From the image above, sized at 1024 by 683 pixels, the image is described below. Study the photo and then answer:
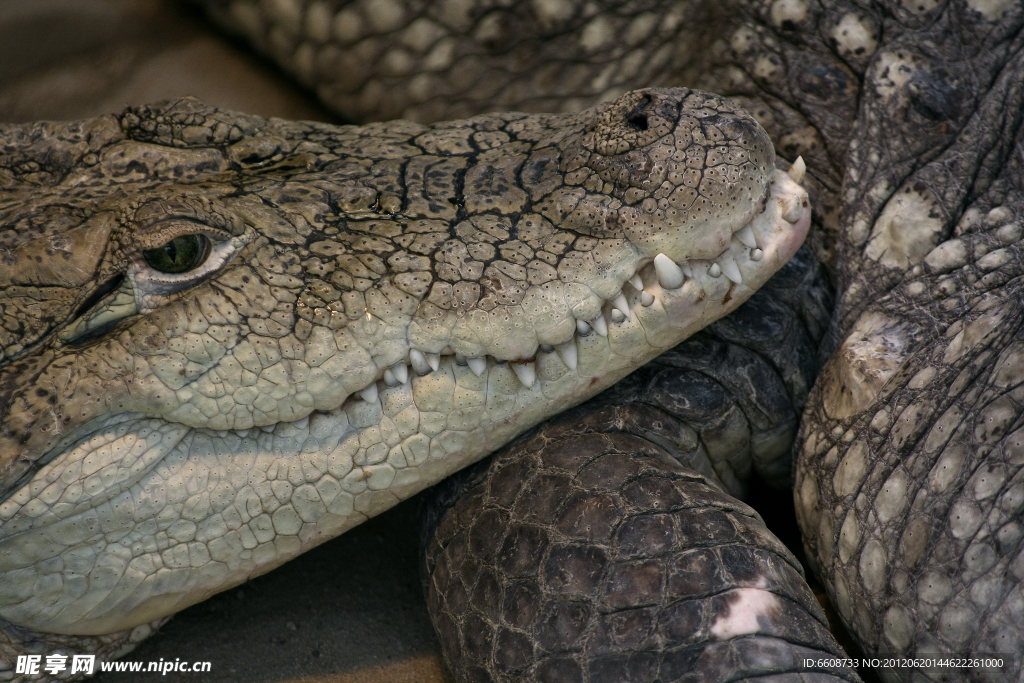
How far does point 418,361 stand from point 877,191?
50.4 inches

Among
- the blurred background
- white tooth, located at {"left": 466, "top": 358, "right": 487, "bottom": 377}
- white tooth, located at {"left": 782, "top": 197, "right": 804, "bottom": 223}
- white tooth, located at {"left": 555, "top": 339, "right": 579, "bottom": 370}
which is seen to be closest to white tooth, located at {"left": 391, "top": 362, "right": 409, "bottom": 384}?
white tooth, located at {"left": 466, "top": 358, "right": 487, "bottom": 377}

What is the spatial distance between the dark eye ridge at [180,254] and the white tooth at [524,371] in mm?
685

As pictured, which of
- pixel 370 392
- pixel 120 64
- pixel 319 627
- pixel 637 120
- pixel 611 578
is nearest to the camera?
pixel 611 578

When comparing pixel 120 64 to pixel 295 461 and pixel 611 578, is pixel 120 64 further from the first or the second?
pixel 611 578

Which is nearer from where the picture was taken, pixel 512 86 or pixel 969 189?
pixel 969 189

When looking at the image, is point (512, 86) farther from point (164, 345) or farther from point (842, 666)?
point (842, 666)

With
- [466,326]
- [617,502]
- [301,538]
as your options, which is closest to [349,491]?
[301,538]

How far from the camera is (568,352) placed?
1.84 m

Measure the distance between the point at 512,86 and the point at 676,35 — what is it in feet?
1.80

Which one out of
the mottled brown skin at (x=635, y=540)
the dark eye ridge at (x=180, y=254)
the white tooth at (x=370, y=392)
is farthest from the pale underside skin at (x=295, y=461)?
the dark eye ridge at (x=180, y=254)

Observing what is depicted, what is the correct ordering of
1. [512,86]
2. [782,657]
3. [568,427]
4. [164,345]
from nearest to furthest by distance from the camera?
[782,657]
[164,345]
[568,427]
[512,86]

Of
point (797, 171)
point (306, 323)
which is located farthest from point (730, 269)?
point (306, 323)

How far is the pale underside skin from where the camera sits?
171 cm

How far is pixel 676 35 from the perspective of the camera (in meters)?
2.65
